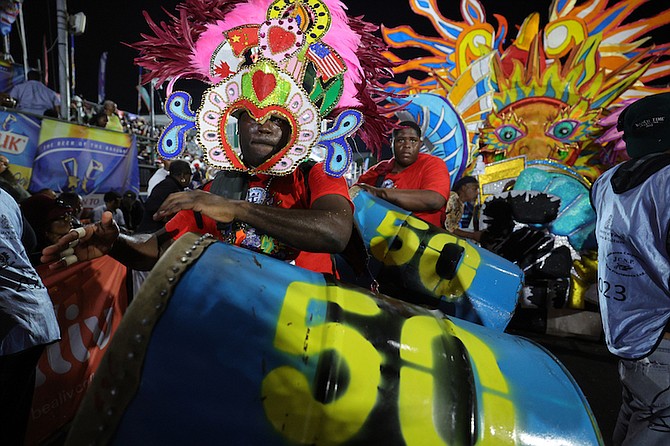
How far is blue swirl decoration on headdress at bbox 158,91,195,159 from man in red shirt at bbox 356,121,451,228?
1.00 metres

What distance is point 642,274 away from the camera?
161cm

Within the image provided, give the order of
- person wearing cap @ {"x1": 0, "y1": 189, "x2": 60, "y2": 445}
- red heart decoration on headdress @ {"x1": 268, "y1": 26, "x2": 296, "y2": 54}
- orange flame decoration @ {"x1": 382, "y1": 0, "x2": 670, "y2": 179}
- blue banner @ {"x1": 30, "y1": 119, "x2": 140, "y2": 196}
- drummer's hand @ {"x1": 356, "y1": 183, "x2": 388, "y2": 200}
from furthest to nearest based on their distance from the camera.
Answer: orange flame decoration @ {"x1": 382, "y1": 0, "x2": 670, "y2": 179}
blue banner @ {"x1": 30, "y1": 119, "x2": 140, "y2": 196}
drummer's hand @ {"x1": 356, "y1": 183, "x2": 388, "y2": 200}
person wearing cap @ {"x1": 0, "y1": 189, "x2": 60, "y2": 445}
red heart decoration on headdress @ {"x1": 268, "y1": 26, "x2": 296, "y2": 54}

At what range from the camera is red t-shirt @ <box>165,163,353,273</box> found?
5.32 ft

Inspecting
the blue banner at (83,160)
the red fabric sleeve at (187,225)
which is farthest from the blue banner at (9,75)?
the red fabric sleeve at (187,225)

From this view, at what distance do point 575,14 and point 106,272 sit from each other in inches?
622

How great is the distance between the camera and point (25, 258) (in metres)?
2.03

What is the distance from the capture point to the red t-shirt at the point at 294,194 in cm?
162

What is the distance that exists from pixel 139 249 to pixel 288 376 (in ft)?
3.87

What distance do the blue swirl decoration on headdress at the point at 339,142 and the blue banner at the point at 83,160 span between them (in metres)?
5.63

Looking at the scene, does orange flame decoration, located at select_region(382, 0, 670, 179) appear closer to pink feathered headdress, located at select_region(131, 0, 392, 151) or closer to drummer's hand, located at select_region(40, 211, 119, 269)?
pink feathered headdress, located at select_region(131, 0, 392, 151)

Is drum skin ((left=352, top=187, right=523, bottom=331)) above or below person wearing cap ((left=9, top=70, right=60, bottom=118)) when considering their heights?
below

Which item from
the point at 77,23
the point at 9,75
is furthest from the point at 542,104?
the point at 9,75

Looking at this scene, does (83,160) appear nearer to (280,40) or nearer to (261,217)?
(280,40)

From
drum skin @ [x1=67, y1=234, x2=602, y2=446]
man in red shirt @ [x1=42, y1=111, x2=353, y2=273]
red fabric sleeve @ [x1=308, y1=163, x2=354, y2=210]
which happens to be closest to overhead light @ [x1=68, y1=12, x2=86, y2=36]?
man in red shirt @ [x1=42, y1=111, x2=353, y2=273]
